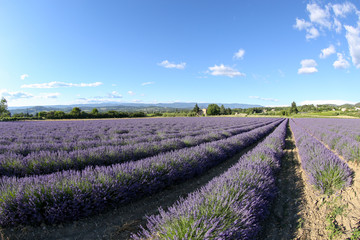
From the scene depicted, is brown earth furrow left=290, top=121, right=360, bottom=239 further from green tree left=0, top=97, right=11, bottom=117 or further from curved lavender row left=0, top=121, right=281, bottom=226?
green tree left=0, top=97, right=11, bottom=117

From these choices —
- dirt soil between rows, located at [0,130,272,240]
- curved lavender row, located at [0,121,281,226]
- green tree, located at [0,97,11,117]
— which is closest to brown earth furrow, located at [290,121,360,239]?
dirt soil between rows, located at [0,130,272,240]

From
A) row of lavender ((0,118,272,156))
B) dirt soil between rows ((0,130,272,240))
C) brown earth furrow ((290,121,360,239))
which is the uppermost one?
row of lavender ((0,118,272,156))

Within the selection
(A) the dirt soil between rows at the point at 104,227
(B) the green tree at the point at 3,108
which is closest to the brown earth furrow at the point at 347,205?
(A) the dirt soil between rows at the point at 104,227

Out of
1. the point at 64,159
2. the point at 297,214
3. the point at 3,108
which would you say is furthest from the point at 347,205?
the point at 3,108

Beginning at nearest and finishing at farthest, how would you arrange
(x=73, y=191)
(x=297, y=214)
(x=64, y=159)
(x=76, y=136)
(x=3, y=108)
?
(x=73, y=191), (x=297, y=214), (x=64, y=159), (x=76, y=136), (x=3, y=108)

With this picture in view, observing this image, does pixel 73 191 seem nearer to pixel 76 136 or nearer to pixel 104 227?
pixel 104 227

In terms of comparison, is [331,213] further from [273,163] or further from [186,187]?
[186,187]

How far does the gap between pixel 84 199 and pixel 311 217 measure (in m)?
3.82

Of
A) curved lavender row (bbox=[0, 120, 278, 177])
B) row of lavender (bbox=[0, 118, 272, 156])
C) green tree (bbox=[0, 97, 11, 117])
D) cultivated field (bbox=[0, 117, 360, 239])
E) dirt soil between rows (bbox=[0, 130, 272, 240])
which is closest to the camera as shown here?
cultivated field (bbox=[0, 117, 360, 239])

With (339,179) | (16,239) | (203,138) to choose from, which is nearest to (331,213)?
(339,179)

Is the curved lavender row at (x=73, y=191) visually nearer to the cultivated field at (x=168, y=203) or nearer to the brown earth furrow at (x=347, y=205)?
the cultivated field at (x=168, y=203)

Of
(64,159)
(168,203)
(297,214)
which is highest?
(64,159)

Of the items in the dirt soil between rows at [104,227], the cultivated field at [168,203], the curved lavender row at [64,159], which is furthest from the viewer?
the curved lavender row at [64,159]

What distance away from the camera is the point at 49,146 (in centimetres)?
618
